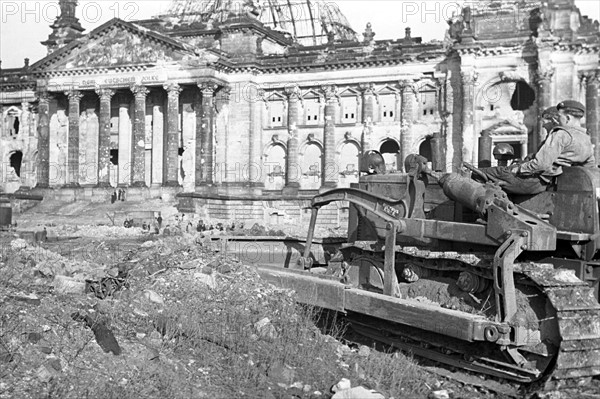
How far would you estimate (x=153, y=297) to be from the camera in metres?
10.8

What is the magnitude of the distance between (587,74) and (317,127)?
15.0m

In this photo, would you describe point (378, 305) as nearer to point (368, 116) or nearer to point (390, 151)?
point (368, 116)

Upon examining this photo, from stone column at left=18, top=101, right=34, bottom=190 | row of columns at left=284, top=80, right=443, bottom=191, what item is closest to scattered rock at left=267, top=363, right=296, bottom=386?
row of columns at left=284, top=80, right=443, bottom=191

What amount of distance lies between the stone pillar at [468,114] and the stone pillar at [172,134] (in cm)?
1607

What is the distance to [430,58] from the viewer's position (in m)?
39.9

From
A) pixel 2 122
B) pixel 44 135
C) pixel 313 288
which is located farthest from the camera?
pixel 2 122

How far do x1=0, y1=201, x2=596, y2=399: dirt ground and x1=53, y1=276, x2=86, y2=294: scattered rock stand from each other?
0.02 m

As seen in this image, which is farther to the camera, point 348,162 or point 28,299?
point 348,162

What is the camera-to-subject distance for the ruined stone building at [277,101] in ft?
123

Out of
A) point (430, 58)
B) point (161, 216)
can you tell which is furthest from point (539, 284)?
point (430, 58)

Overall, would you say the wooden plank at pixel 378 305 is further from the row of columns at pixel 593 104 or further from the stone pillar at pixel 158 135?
the stone pillar at pixel 158 135

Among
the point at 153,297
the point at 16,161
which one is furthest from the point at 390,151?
the point at 153,297

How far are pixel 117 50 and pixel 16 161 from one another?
1581 centimetres

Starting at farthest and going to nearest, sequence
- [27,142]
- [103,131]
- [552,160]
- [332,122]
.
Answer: [27,142]
[103,131]
[332,122]
[552,160]
